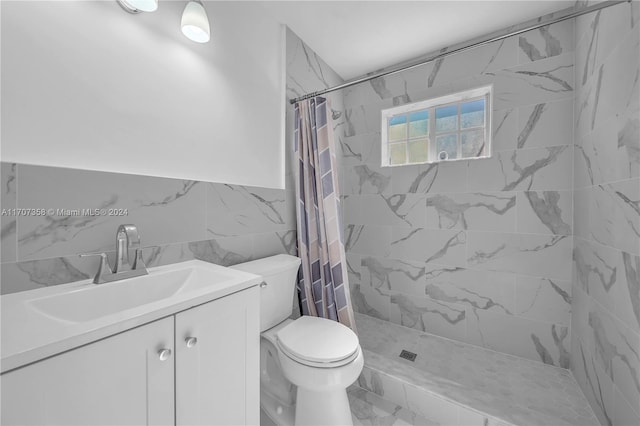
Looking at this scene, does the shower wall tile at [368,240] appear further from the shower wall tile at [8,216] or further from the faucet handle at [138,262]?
Answer: the shower wall tile at [8,216]

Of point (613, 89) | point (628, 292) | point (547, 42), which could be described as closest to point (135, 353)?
point (628, 292)

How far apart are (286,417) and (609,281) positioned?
1.79 meters

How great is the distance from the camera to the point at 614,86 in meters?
1.17

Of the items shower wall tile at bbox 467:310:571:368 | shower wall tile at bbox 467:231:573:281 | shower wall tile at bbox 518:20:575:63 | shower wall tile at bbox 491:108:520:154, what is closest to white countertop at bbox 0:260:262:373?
shower wall tile at bbox 467:231:573:281

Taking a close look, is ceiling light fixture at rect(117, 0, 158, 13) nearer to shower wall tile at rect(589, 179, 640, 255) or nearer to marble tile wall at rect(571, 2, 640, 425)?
marble tile wall at rect(571, 2, 640, 425)

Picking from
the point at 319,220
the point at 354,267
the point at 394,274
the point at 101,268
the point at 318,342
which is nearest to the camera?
the point at 101,268

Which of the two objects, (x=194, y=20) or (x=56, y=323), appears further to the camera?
(x=194, y=20)

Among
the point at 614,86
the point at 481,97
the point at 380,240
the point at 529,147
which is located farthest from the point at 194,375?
the point at 481,97

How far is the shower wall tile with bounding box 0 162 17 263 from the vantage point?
2.54ft

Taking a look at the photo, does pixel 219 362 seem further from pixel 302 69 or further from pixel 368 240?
pixel 302 69

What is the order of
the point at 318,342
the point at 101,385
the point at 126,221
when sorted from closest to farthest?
the point at 101,385 < the point at 126,221 < the point at 318,342

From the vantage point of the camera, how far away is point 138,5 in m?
1.04

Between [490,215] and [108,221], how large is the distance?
230cm

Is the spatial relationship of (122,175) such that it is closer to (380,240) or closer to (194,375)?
(194,375)
